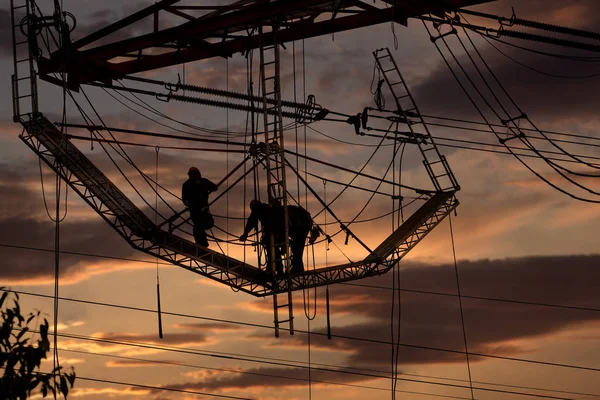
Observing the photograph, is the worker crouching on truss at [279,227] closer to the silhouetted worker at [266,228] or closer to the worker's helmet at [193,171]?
the silhouetted worker at [266,228]

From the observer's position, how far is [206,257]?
28.3m

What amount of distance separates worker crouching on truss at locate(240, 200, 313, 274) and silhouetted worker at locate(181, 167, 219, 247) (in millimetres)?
905

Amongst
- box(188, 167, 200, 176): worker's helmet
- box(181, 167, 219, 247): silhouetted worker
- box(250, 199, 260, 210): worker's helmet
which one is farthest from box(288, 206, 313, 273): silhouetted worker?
box(188, 167, 200, 176): worker's helmet

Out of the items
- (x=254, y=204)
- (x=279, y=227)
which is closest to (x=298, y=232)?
(x=279, y=227)

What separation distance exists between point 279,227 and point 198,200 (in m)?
1.98

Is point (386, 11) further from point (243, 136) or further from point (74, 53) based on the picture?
point (74, 53)

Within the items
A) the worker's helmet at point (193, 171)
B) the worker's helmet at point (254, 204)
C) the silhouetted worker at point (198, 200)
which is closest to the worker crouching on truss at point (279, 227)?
the worker's helmet at point (254, 204)

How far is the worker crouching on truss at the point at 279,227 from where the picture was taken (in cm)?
2889

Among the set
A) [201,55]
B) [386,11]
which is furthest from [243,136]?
[386,11]

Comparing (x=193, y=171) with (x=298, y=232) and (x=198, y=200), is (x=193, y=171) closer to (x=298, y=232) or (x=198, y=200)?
(x=198, y=200)

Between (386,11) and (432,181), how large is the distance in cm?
466

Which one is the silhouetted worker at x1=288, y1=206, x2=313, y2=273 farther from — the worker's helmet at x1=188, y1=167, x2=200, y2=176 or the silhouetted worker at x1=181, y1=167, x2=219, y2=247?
the worker's helmet at x1=188, y1=167, x2=200, y2=176

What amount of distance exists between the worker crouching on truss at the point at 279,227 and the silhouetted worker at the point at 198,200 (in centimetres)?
90

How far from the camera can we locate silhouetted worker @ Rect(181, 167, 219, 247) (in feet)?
94.4
